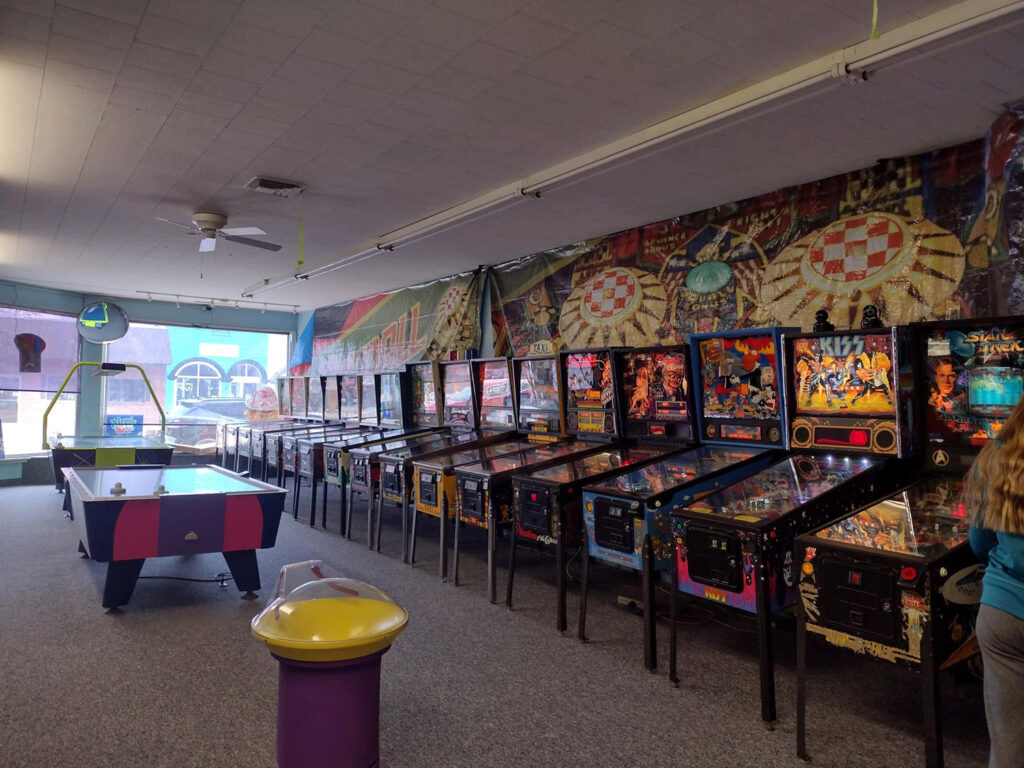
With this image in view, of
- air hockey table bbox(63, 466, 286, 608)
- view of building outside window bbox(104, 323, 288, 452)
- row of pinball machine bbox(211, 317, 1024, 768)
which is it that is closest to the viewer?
row of pinball machine bbox(211, 317, 1024, 768)

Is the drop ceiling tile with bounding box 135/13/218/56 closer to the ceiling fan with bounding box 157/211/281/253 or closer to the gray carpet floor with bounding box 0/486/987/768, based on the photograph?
the ceiling fan with bounding box 157/211/281/253

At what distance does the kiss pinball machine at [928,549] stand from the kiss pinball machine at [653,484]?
68 centimetres

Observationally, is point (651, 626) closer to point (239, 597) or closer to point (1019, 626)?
point (1019, 626)

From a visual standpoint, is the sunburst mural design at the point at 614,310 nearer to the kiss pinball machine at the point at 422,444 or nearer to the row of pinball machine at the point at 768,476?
the row of pinball machine at the point at 768,476

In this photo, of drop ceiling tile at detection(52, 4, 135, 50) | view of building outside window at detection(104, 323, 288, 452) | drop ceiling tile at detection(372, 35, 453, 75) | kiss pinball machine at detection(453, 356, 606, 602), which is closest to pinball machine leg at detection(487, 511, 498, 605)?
kiss pinball machine at detection(453, 356, 606, 602)

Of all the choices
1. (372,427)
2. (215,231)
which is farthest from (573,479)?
(372,427)

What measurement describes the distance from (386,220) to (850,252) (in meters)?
3.33

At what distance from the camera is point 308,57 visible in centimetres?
265

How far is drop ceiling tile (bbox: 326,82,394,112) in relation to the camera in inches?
115

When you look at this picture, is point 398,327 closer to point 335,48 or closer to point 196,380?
point 196,380

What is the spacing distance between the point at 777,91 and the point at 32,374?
9.41 m

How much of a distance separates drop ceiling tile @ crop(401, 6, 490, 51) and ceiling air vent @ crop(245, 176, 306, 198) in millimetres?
2004

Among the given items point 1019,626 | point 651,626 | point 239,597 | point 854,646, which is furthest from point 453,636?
point 1019,626

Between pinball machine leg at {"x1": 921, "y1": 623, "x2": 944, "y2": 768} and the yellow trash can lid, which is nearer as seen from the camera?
the yellow trash can lid
